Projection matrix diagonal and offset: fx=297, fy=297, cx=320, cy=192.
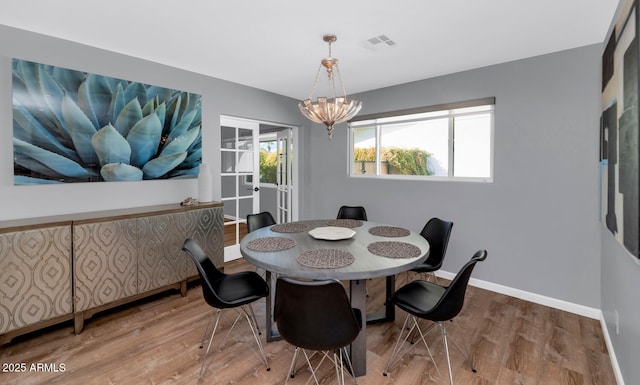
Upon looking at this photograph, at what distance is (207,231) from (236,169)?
1.16m

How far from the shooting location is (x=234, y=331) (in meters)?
2.45

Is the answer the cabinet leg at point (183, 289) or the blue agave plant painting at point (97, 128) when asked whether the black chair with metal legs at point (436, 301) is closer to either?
the cabinet leg at point (183, 289)

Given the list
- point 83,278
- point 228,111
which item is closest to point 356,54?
point 228,111

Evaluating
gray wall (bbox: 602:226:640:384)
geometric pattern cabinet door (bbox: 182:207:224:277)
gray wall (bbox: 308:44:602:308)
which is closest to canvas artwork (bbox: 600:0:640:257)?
gray wall (bbox: 602:226:640:384)

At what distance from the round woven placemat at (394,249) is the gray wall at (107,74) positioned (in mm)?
2359

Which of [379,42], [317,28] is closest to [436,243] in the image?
[379,42]

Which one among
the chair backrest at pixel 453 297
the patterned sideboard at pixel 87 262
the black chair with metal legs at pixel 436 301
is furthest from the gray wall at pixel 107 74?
the chair backrest at pixel 453 297

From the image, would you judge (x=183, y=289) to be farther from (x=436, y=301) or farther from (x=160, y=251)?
(x=436, y=301)

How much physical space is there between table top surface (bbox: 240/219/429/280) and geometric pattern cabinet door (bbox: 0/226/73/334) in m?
1.45

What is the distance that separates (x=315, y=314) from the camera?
145 cm

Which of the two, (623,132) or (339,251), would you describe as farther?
(339,251)

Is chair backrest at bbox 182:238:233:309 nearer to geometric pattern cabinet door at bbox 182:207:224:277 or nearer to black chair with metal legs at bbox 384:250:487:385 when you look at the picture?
geometric pattern cabinet door at bbox 182:207:224:277

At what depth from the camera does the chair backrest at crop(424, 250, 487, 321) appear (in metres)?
1.67

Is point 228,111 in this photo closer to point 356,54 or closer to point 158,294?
point 356,54
